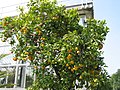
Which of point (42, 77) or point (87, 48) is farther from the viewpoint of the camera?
point (42, 77)

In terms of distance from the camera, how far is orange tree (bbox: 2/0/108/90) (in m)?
5.56

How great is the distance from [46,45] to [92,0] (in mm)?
3761

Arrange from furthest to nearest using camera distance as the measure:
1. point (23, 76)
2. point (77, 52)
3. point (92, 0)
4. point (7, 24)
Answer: point (23, 76) → point (92, 0) → point (7, 24) → point (77, 52)

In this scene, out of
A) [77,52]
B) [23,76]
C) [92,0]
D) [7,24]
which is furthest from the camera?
[23,76]

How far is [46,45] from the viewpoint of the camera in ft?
19.5

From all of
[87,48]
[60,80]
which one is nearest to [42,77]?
[60,80]

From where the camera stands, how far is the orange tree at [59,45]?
556cm

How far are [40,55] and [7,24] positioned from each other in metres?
1.25

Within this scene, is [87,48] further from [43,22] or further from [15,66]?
[15,66]

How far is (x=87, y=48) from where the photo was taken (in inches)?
224

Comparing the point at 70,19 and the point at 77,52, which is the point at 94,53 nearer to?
→ the point at 77,52

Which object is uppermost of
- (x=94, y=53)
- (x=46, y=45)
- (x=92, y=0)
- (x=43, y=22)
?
(x=92, y=0)

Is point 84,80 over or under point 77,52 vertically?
under

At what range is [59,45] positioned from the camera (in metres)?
5.69
